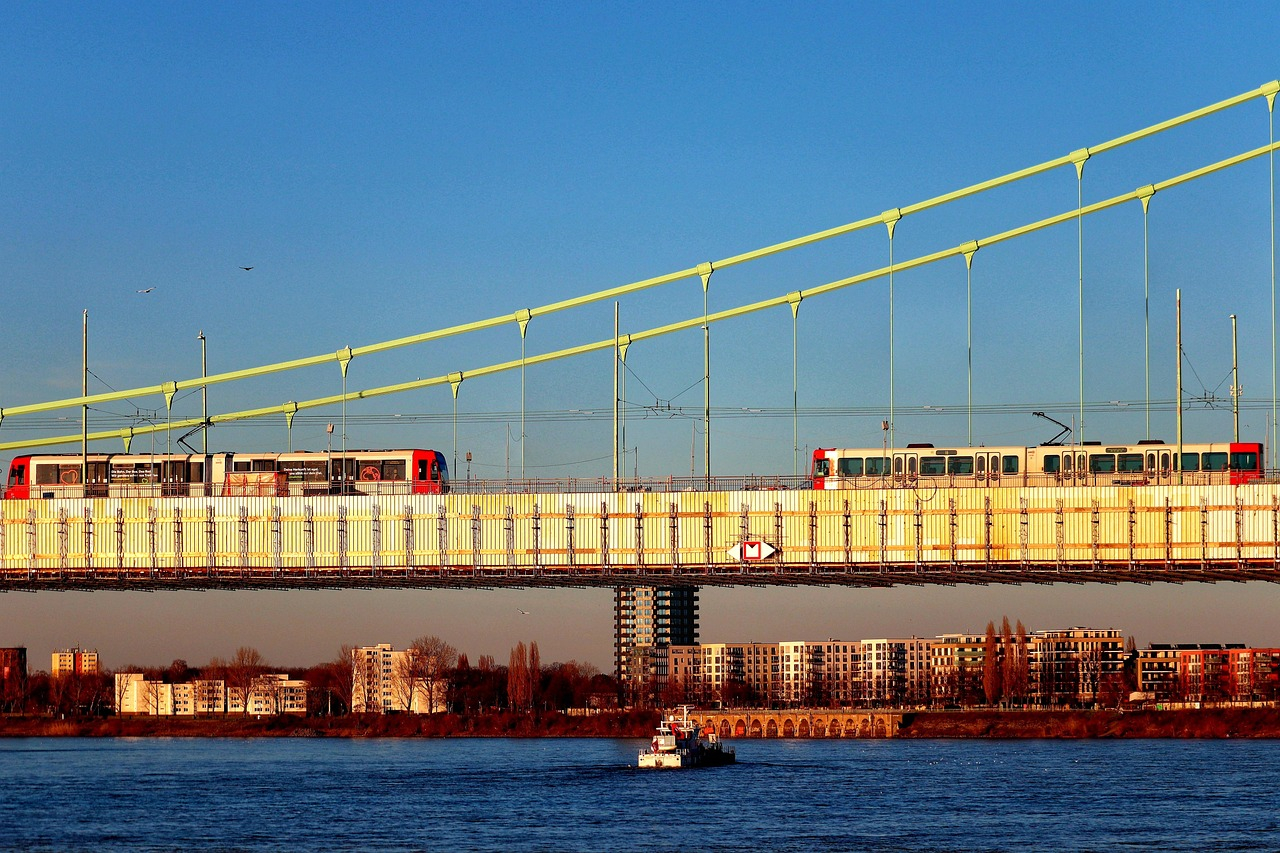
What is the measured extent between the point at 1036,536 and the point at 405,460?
32.8m

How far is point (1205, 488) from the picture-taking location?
70062 mm

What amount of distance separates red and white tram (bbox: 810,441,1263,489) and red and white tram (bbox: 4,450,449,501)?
2030 cm

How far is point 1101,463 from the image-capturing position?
8081cm

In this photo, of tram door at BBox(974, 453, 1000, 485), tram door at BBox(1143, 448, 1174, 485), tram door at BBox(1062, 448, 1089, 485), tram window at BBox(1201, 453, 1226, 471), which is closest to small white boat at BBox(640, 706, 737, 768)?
tram door at BBox(974, 453, 1000, 485)

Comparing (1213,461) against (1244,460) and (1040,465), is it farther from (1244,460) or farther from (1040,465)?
(1040,465)

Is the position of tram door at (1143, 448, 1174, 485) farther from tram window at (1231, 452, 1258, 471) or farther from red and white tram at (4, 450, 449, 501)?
red and white tram at (4, 450, 449, 501)

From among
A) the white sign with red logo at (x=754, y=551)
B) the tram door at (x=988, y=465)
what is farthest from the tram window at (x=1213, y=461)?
the white sign with red logo at (x=754, y=551)

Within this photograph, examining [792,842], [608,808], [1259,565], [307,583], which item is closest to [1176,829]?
[1259,565]

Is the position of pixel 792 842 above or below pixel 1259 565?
below

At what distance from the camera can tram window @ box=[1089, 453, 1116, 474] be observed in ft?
264

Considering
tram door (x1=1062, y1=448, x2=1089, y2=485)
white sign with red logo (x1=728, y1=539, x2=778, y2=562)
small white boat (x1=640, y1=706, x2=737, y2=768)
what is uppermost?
tram door (x1=1062, y1=448, x2=1089, y2=485)

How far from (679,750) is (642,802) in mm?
31064

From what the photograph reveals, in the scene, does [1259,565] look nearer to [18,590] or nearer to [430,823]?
[430,823]

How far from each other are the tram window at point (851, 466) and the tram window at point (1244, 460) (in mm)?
16997
